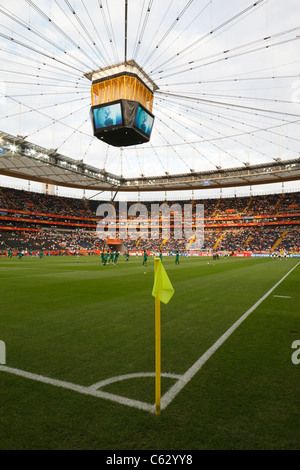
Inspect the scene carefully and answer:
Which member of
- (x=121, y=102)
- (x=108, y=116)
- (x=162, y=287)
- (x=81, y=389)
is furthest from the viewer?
(x=108, y=116)

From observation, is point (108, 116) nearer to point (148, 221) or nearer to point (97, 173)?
point (97, 173)

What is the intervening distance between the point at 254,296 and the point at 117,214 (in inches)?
3224

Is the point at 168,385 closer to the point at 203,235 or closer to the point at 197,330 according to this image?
the point at 197,330

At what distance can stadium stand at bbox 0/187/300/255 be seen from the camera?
61719 millimetres

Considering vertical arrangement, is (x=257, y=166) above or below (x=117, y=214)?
above

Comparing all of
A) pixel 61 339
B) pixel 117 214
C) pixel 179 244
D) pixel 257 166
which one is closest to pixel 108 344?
pixel 61 339

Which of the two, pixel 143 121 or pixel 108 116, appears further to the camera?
pixel 143 121

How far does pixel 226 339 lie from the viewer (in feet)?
18.9

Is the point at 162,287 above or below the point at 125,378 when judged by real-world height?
above

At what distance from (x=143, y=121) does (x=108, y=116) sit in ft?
9.45

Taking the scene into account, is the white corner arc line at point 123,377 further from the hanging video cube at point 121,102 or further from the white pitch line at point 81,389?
the hanging video cube at point 121,102

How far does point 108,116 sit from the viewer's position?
2056 centimetres

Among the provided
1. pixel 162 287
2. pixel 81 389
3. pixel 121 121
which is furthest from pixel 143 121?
pixel 81 389

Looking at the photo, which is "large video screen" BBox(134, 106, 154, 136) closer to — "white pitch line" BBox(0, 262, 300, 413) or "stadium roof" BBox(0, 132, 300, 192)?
"white pitch line" BBox(0, 262, 300, 413)
